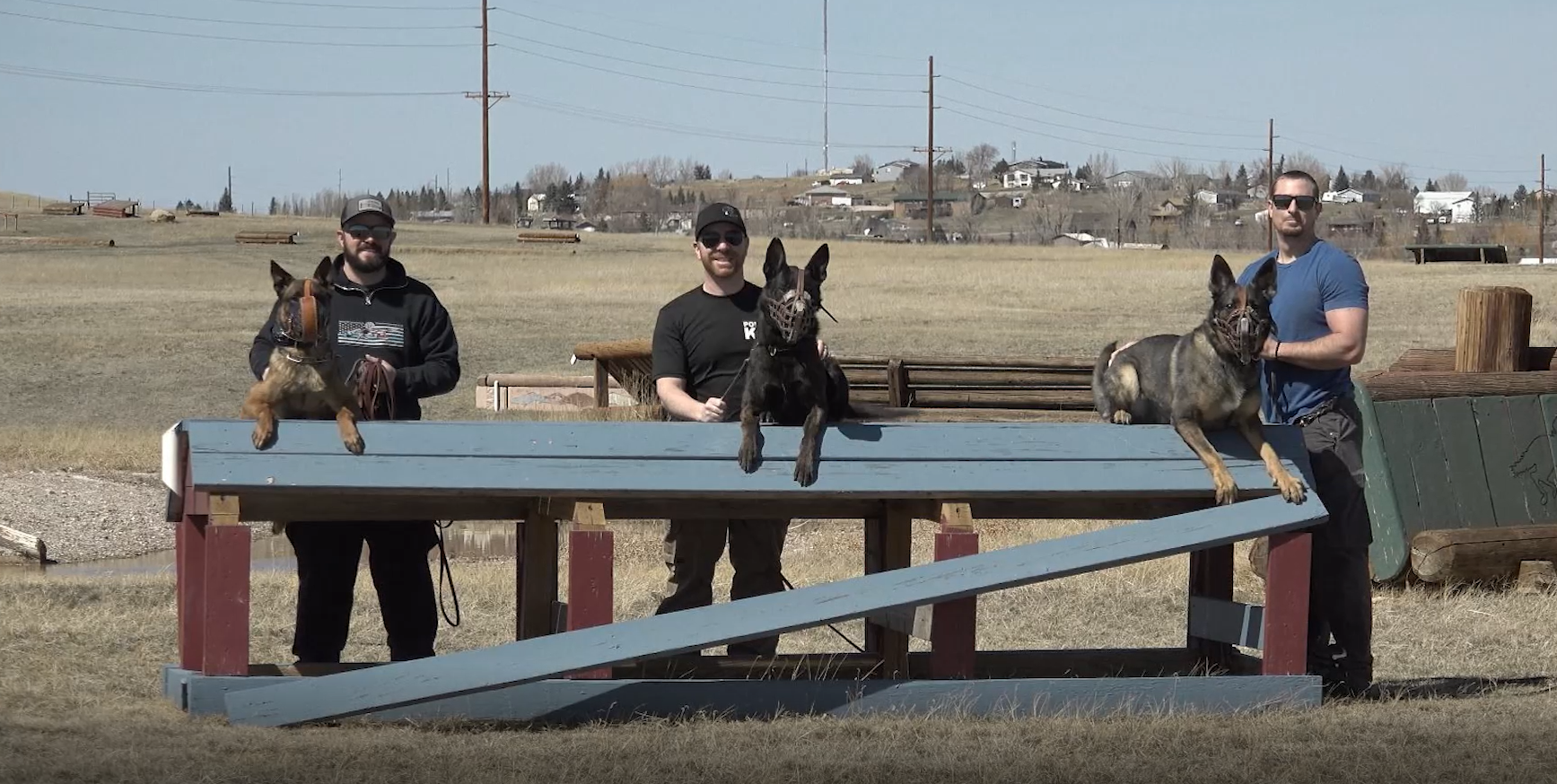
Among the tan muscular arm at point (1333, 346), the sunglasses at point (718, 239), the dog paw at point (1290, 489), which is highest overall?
the sunglasses at point (718, 239)

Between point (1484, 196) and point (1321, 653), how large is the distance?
5341 inches

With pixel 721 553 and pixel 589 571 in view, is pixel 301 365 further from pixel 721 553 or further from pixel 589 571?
pixel 721 553

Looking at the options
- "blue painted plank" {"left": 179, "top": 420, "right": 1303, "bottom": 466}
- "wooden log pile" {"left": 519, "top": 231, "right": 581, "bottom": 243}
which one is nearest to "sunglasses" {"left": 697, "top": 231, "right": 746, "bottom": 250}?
"blue painted plank" {"left": 179, "top": 420, "right": 1303, "bottom": 466}

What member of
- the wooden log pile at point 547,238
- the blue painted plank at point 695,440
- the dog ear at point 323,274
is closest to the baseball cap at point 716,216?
the blue painted plank at point 695,440

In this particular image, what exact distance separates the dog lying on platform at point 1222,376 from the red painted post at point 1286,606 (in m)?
0.27

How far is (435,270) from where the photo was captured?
1815 inches

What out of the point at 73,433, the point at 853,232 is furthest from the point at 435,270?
the point at 853,232

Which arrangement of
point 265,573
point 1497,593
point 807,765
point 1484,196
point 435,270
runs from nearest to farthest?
1. point 807,765
2. point 1497,593
3. point 265,573
4. point 435,270
5. point 1484,196

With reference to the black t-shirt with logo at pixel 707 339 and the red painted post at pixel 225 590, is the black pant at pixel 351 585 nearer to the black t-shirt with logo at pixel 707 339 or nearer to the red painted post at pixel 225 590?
the red painted post at pixel 225 590

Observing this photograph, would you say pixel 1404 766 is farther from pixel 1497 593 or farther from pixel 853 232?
pixel 853 232

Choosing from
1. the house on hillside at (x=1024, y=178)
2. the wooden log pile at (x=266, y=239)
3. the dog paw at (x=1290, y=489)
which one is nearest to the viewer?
the dog paw at (x=1290, y=489)

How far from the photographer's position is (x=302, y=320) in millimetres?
6195

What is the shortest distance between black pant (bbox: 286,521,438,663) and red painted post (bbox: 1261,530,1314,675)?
3452 millimetres

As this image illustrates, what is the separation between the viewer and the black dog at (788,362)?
598 centimetres
